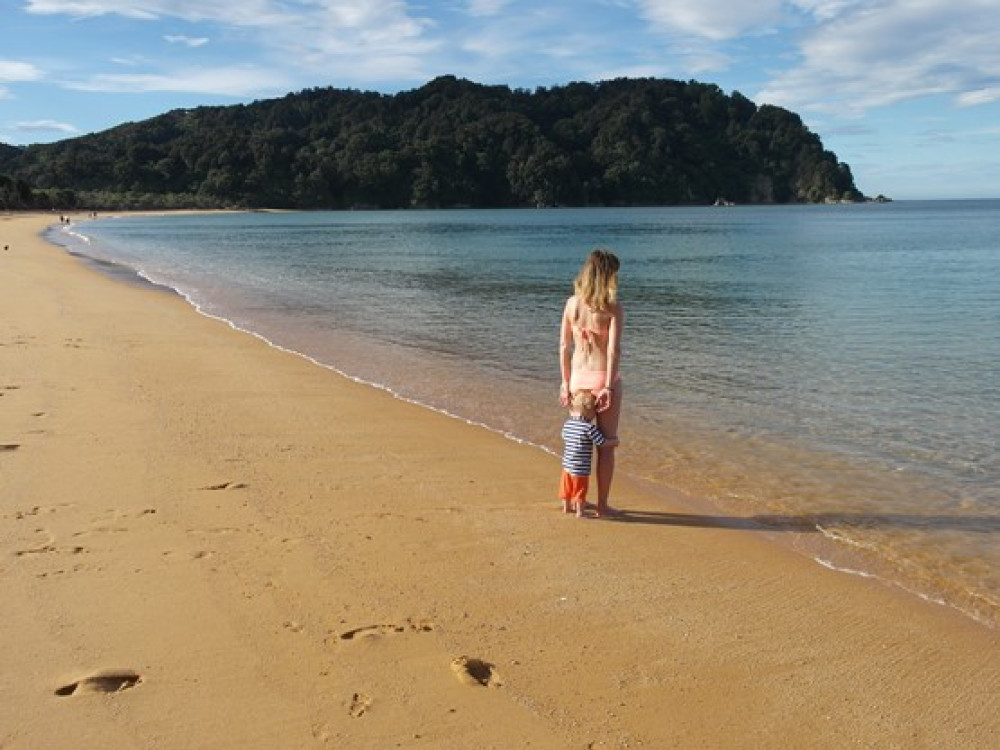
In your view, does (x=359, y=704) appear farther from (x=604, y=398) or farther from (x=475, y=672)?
(x=604, y=398)

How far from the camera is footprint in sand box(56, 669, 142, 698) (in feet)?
10.7

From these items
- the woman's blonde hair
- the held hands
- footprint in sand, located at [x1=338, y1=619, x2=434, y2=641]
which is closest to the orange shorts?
the held hands

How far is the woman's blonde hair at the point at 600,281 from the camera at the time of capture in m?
5.29

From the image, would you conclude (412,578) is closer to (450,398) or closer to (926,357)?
(450,398)

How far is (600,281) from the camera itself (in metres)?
5.30

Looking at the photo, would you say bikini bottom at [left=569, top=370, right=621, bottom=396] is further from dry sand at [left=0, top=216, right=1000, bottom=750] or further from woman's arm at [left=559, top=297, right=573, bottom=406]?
dry sand at [left=0, top=216, right=1000, bottom=750]

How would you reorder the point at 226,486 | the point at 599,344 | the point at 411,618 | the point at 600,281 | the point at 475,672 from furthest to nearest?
1. the point at 226,486
2. the point at 599,344
3. the point at 600,281
4. the point at 411,618
5. the point at 475,672

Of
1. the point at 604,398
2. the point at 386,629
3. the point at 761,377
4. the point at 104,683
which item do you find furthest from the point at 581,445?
the point at 761,377

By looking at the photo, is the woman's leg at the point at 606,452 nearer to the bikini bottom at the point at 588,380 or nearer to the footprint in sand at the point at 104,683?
the bikini bottom at the point at 588,380

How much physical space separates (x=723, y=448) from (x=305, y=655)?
16.1ft

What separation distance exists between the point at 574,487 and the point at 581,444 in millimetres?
289

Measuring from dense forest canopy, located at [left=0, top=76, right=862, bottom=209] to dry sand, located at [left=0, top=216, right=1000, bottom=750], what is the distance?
15432 centimetres

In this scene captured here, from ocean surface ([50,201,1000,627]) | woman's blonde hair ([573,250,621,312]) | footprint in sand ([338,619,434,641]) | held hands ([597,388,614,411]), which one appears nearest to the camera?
footprint in sand ([338,619,434,641])

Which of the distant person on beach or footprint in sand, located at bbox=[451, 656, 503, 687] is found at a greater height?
the distant person on beach
